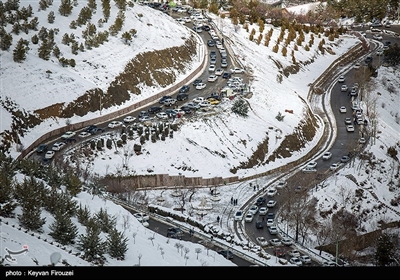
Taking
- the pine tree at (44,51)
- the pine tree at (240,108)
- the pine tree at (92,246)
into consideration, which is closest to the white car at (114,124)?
the pine tree at (44,51)

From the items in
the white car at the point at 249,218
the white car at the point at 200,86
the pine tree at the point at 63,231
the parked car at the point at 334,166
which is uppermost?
the white car at the point at 200,86

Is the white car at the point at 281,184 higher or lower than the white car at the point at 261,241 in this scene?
higher

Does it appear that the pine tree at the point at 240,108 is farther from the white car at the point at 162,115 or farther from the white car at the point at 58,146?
the white car at the point at 58,146

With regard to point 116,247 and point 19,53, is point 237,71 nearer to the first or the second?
point 19,53

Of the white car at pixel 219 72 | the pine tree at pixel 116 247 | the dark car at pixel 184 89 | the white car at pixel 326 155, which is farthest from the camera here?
the white car at pixel 219 72

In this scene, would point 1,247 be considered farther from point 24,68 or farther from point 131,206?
point 24,68

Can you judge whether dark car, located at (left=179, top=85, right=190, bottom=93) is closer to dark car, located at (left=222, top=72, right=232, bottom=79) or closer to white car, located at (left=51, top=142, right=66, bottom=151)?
dark car, located at (left=222, top=72, right=232, bottom=79)

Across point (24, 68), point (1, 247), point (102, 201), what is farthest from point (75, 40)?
point (1, 247)
